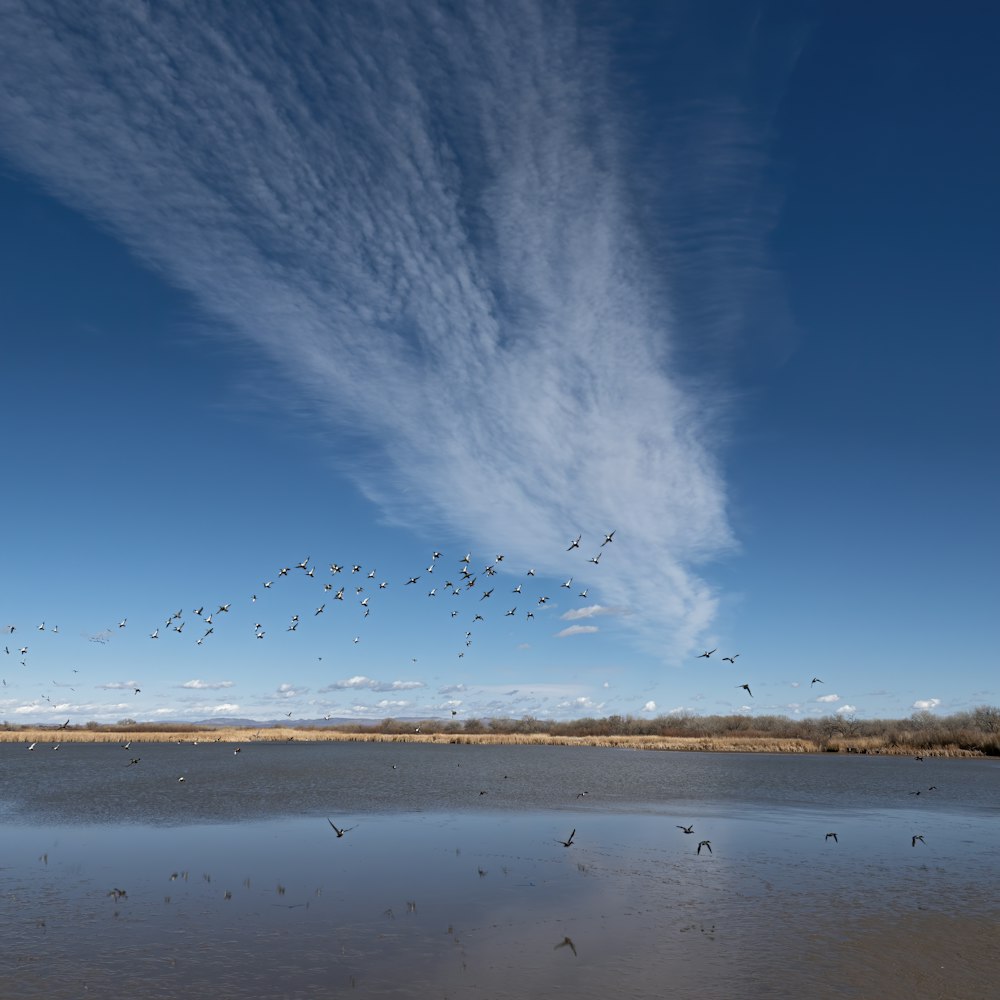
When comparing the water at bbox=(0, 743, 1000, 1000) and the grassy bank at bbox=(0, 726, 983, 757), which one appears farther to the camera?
the grassy bank at bbox=(0, 726, 983, 757)

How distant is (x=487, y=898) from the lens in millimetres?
19062

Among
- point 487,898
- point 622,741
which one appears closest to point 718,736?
point 622,741

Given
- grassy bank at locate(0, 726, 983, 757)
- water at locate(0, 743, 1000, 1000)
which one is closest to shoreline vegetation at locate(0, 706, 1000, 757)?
grassy bank at locate(0, 726, 983, 757)

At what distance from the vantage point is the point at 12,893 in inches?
731

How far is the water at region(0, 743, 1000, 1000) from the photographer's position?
13.4m

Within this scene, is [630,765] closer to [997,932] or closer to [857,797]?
[857,797]

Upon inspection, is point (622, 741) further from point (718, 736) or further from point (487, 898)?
point (487, 898)

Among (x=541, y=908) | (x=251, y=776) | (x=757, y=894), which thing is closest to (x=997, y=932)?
(x=757, y=894)

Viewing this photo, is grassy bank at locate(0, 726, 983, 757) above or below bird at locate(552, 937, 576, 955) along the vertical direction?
above

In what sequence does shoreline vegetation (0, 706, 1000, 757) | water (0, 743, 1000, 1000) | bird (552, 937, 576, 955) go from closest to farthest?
water (0, 743, 1000, 1000), bird (552, 937, 576, 955), shoreline vegetation (0, 706, 1000, 757)

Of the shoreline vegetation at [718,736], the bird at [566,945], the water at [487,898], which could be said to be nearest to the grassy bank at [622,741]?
the shoreline vegetation at [718,736]

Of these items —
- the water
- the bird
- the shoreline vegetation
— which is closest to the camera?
the water

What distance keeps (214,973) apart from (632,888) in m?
11.0

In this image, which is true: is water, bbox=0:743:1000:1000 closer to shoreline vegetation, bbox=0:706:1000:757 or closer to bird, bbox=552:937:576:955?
bird, bbox=552:937:576:955
